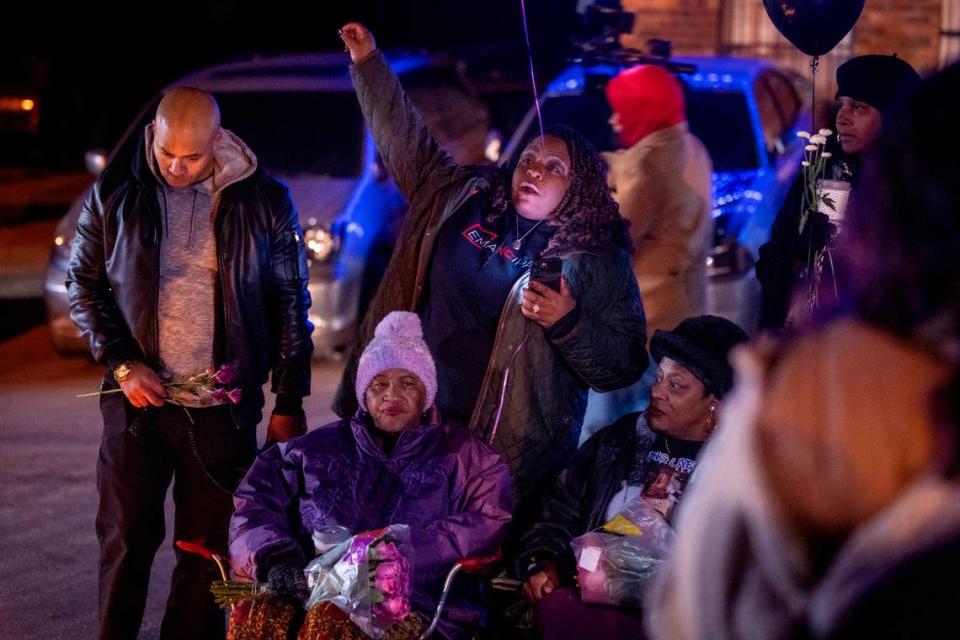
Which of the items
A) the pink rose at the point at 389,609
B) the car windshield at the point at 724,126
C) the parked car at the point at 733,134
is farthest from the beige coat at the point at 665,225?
the car windshield at the point at 724,126

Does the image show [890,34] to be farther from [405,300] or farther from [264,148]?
[405,300]

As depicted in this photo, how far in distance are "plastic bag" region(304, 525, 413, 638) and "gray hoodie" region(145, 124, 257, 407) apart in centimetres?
98

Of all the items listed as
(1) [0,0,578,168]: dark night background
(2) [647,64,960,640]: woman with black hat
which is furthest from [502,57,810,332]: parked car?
(1) [0,0,578,168]: dark night background

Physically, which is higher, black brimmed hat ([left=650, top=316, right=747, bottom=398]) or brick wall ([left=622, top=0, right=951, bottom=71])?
black brimmed hat ([left=650, top=316, right=747, bottom=398])

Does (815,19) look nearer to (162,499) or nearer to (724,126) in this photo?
(162,499)

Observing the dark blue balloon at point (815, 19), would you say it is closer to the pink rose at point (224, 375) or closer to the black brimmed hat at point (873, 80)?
the black brimmed hat at point (873, 80)

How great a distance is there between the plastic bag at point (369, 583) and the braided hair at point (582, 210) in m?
1.29

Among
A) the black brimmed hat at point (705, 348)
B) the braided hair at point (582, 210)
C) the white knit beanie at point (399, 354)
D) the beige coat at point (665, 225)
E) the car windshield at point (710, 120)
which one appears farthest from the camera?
the car windshield at point (710, 120)

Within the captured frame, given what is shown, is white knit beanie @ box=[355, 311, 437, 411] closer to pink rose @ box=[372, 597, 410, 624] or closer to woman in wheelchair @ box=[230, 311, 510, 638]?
woman in wheelchair @ box=[230, 311, 510, 638]

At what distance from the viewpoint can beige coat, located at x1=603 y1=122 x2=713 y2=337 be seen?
614 cm

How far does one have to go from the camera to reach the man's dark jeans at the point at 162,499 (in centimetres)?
469

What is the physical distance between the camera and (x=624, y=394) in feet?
17.6

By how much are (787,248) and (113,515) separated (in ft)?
8.17

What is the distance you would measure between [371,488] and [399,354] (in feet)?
1.47
